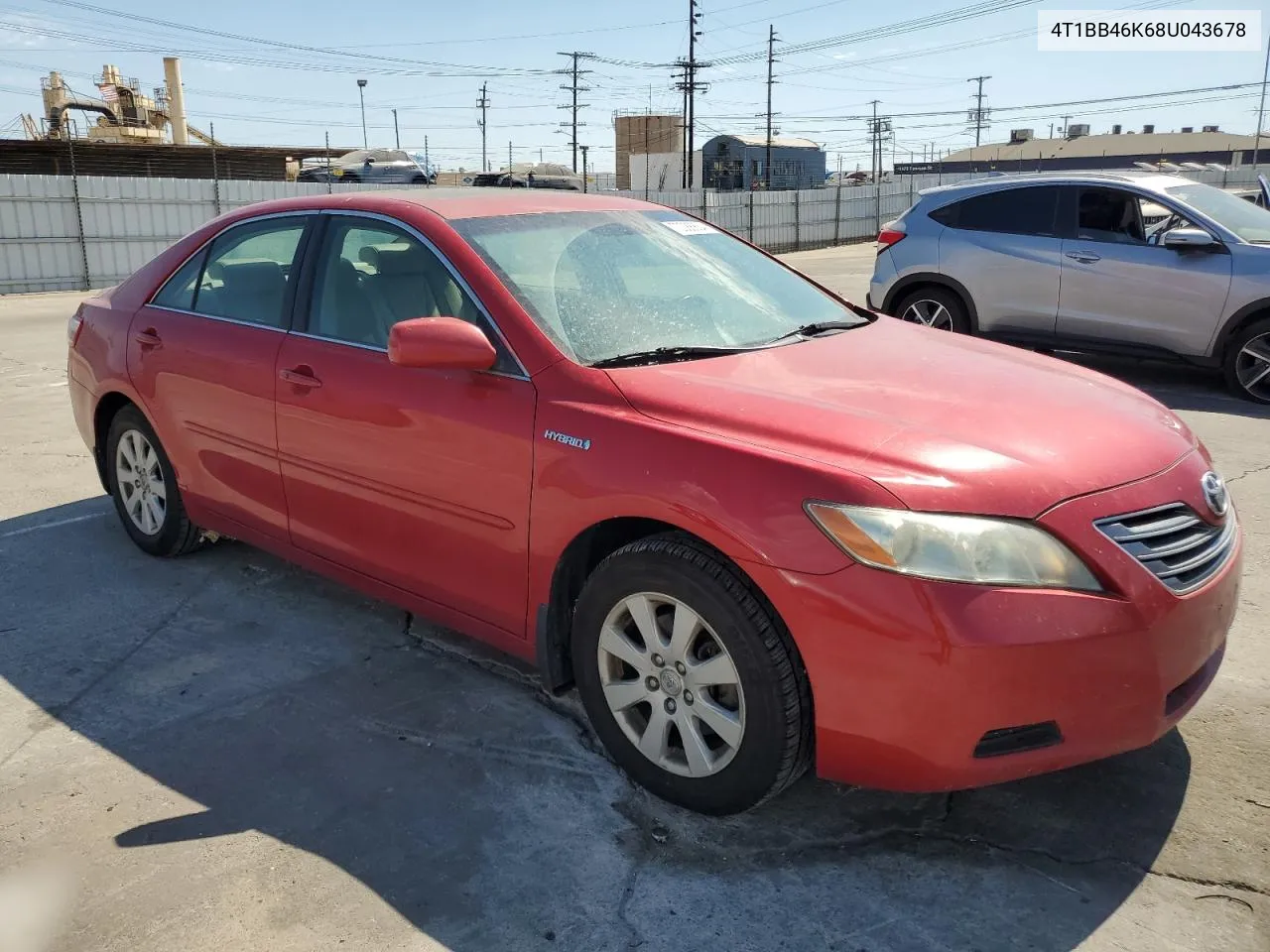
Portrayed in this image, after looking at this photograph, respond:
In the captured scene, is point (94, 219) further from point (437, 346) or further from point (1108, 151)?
point (1108, 151)

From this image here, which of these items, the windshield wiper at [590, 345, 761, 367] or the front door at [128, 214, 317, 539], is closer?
the windshield wiper at [590, 345, 761, 367]

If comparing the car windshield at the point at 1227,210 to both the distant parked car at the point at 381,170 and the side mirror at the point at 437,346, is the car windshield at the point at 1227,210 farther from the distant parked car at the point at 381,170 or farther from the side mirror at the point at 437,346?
the distant parked car at the point at 381,170

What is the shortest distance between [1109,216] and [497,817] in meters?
7.32

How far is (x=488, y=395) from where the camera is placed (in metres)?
3.11

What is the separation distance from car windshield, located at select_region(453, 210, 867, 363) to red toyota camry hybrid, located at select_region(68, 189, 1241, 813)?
0.01 meters

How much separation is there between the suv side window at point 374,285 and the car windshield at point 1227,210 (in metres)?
6.65

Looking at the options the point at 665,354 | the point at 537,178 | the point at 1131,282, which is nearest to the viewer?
the point at 665,354

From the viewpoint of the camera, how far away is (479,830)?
2.79 metres

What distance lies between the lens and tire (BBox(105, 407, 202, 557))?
460cm

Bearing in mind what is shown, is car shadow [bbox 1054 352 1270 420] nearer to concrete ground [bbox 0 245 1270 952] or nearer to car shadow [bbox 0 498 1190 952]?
concrete ground [bbox 0 245 1270 952]

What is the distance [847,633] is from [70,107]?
48625 mm

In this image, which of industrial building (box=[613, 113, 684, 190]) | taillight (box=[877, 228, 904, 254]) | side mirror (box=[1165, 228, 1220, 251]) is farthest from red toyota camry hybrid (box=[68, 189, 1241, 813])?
industrial building (box=[613, 113, 684, 190])

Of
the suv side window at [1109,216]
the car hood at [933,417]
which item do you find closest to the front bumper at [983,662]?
the car hood at [933,417]

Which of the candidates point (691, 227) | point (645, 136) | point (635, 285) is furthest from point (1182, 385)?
point (645, 136)
